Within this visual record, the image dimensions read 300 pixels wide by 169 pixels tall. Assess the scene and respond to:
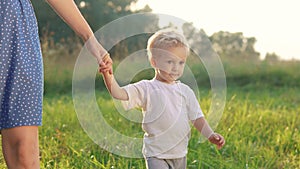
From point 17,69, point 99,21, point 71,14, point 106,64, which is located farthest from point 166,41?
point 99,21

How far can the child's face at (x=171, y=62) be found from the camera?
2.71m

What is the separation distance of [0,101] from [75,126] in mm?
2765

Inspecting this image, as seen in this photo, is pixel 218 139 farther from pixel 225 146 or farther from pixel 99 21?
pixel 99 21

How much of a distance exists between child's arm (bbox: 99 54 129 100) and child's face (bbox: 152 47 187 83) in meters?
0.21

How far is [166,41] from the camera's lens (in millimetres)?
2730

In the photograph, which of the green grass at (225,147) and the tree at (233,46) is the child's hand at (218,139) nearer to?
the green grass at (225,147)

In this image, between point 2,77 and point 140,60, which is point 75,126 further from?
point 2,77

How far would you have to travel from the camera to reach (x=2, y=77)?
212cm

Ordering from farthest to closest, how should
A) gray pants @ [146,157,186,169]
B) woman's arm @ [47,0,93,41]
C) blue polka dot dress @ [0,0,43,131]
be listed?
1. gray pants @ [146,157,186,169]
2. woman's arm @ [47,0,93,41]
3. blue polka dot dress @ [0,0,43,131]

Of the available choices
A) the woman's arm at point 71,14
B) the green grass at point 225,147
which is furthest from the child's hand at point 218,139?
the woman's arm at point 71,14

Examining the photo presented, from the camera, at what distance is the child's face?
271 centimetres

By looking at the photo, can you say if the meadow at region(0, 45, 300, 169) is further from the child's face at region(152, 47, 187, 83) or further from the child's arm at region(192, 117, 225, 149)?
the child's face at region(152, 47, 187, 83)

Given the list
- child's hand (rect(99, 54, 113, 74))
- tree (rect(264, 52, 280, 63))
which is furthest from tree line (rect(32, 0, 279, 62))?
child's hand (rect(99, 54, 113, 74))

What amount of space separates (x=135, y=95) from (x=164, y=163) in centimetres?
33
